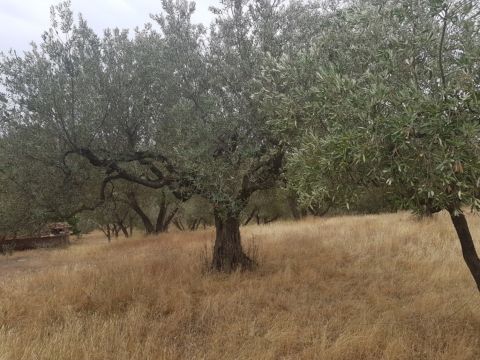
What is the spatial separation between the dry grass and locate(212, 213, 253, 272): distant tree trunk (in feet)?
2.30

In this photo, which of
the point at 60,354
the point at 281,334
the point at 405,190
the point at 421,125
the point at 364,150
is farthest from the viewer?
the point at 281,334

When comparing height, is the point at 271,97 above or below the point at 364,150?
above

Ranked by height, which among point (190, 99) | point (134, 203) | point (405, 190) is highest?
point (190, 99)

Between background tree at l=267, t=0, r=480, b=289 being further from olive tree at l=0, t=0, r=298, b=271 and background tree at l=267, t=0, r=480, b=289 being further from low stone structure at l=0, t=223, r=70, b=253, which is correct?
low stone structure at l=0, t=223, r=70, b=253

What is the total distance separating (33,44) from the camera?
1181cm

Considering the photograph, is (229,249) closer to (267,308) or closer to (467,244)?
(267,308)

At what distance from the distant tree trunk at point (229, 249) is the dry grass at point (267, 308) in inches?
27.6

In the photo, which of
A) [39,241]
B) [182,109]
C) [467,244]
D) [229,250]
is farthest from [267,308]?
[39,241]

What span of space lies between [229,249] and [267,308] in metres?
3.95

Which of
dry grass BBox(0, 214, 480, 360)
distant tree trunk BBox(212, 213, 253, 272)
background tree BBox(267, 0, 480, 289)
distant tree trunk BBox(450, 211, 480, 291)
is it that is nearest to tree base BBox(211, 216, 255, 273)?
distant tree trunk BBox(212, 213, 253, 272)

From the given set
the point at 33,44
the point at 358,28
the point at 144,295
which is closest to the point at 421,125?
the point at 358,28

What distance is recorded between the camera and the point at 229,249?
13.7m

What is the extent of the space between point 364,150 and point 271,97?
330 cm

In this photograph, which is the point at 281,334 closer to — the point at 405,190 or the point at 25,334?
the point at 405,190
